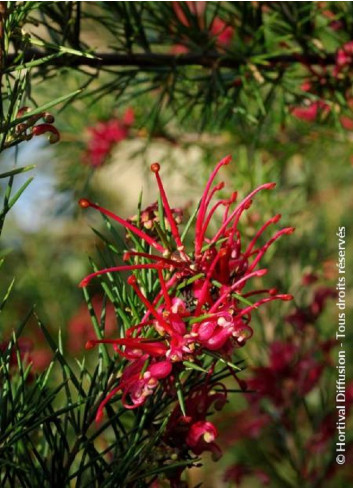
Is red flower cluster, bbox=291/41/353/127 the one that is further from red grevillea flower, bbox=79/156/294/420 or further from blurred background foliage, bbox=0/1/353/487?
red grevillea flower, bbox=79/156/294/420

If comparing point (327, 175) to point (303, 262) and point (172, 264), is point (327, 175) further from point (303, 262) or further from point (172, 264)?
point (172, 264)

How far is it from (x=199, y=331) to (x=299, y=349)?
0.41 m

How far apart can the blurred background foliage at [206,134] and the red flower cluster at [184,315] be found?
7 cm

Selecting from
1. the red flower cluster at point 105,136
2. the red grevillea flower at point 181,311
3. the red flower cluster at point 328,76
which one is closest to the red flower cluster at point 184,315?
the red grevillea flower at point 181,311

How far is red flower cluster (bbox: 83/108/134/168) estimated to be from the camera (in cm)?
88

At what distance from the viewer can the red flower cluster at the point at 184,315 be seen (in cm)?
34

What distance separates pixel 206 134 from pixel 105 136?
0.47 ft

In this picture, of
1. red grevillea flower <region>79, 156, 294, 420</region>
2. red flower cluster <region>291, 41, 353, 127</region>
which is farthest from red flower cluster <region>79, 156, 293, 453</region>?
red flower cluster <region>291, 41, 353, 127</region>

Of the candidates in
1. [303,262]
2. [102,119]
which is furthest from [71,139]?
[303,262]

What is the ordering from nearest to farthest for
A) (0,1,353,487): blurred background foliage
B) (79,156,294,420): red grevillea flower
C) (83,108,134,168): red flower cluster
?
(79,156,294,420): red grevillea flower → (0,1,353,487): blurred background foliage → (83,108,134,168): red flower cluster

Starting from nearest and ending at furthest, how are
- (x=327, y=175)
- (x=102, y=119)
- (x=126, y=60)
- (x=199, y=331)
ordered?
(x=199, y=331)
(x=126, y=60)
(x=102, y=119)
(x=327, y=175)

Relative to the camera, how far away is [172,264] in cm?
34

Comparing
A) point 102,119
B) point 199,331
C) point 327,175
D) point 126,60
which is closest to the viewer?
point 199,331

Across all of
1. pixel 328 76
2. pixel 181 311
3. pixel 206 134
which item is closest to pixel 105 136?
pixel 206 134
